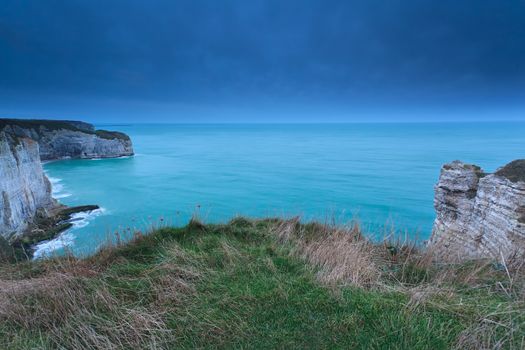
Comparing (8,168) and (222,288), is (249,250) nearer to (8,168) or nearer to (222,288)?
(222,288)

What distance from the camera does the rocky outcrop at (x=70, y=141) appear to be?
64.7 metres

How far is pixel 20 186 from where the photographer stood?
2405 centimetres

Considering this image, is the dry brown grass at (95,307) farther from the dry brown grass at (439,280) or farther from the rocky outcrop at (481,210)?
the rocky outcrop at (481,210)

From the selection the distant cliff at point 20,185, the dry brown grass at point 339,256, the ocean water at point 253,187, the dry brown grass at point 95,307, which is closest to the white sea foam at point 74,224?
the ocean water at point 253,187

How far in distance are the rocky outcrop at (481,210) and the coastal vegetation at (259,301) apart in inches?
92.5

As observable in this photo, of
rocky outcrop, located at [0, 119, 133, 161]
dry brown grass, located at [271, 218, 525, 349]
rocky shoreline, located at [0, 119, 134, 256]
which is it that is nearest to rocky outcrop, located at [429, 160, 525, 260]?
dry brown grass, located at [271, 218, 525, 349]

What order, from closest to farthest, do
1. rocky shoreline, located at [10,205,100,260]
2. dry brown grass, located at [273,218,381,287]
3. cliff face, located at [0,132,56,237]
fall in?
dry brown grass, located at [273,218,381,287] < rocky shoreline, located at [10,205,100,260] < cliff face, located at [0,132,56,237]

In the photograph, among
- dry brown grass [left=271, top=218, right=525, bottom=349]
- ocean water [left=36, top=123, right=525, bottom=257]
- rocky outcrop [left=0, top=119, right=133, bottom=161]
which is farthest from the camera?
rocky outcrop [left=0, top=119, right=133, bottom=161]

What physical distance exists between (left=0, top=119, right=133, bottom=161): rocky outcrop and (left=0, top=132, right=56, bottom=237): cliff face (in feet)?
145

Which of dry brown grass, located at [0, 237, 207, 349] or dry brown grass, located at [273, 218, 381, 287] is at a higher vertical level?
dry brown grass, located at [273, 218, 381, 287]

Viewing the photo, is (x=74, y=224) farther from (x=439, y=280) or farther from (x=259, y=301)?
(x=439, y=280)

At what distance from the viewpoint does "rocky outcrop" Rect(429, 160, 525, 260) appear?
8.84m

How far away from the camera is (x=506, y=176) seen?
981 cm

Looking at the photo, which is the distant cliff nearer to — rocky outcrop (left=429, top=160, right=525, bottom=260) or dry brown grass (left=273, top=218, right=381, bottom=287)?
dry brown grass (left=273, top=218, right=381, bottom=287)
